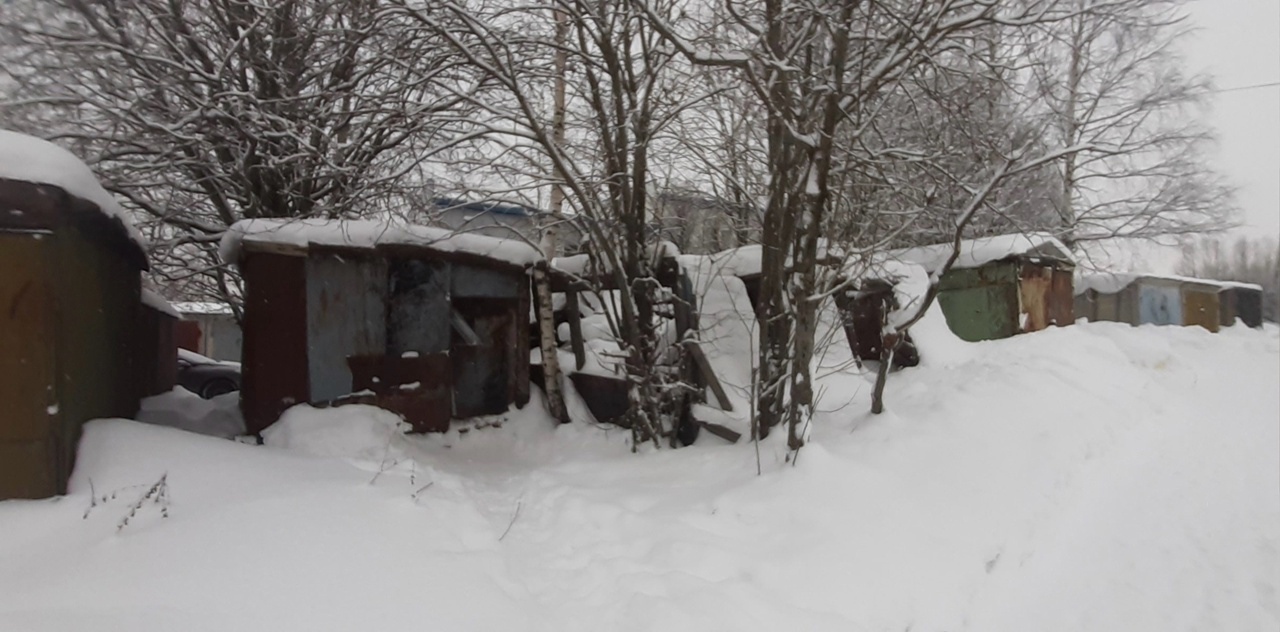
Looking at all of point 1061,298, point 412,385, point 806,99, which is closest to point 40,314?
point 412,385

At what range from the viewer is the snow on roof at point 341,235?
216 inches

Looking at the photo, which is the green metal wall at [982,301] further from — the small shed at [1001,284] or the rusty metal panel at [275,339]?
the rusty metal panel at [275,339]

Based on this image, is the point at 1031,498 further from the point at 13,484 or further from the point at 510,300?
the point at 13,484

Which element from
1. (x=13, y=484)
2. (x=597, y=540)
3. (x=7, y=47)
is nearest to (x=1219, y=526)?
(x=597, y=540)

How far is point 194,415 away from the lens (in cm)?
635

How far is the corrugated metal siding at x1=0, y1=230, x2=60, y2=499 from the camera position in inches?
128

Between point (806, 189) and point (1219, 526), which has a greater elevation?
point (806, 189)

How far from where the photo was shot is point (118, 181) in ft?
23.0

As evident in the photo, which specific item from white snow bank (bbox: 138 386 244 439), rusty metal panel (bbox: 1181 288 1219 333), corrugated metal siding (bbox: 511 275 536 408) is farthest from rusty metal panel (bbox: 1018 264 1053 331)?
rusty metal panel (bbox: 1181 288 1219 333)

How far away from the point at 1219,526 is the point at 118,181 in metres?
9.49

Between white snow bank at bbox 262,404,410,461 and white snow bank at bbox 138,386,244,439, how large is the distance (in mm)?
785

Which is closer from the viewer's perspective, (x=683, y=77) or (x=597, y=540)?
(x=597, y=540)

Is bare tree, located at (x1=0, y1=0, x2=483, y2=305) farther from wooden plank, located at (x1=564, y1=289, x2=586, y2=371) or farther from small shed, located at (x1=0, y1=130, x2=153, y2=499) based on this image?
small shed, located at (x1=0, y1=130, x2=153, y2=499)

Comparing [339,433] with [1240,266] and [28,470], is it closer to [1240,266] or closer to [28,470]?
[28,470]
